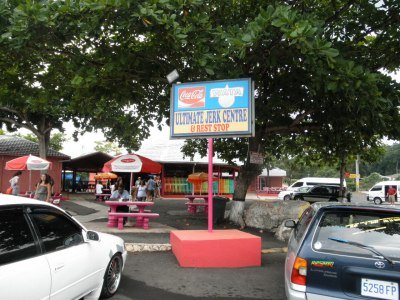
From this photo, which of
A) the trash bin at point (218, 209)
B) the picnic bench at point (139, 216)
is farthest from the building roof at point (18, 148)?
the trash bin at point (218, 209)

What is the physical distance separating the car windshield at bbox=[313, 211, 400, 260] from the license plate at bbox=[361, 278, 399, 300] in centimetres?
25

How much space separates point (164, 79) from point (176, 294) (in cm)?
716

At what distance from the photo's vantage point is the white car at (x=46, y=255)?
11.8 feet

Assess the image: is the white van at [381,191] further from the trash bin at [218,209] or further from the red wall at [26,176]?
the red wall at [26,176]

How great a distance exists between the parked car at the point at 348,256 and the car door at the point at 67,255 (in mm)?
2408

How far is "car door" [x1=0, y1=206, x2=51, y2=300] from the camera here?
3.46 metres

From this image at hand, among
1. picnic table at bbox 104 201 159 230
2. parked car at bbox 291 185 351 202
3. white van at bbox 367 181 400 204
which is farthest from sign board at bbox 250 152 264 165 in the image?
white van at bbox 367 181 400 204

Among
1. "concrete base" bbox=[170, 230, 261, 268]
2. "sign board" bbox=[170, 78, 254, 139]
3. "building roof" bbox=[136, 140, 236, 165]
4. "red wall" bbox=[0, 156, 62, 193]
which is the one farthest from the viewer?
"building roof" bbox=[136, 140, 236, 165]

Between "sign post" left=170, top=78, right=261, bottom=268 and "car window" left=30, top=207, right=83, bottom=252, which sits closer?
"car window" left=30, top=207, right=83, bottom=252

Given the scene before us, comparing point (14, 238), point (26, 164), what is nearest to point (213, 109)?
point (14, 238)

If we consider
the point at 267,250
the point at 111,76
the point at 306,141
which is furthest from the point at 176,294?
the point at 306,141

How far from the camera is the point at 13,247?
3701mm

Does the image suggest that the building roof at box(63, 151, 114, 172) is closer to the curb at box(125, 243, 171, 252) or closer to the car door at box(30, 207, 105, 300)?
the curb at box(125, 243, 171, 252)

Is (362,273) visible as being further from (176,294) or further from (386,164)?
(386,164)
